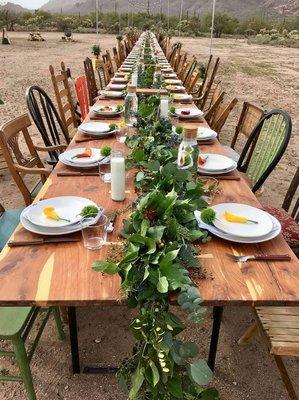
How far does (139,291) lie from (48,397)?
3.35 feet

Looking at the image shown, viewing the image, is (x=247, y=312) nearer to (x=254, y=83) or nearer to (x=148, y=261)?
(x=148, y=261)

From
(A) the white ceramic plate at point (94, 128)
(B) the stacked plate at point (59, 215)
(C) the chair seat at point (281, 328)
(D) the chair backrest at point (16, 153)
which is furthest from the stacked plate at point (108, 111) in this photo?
(C) the chair seat at point (281, 328)

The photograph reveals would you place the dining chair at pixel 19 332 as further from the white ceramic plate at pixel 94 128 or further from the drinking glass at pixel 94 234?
the white ceramic plate at pixel 94 128

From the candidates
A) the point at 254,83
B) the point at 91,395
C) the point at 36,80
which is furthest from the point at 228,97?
the point at 91,395

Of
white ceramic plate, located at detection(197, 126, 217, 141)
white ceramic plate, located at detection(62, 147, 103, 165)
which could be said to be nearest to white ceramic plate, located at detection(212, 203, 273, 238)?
white ceramic plate, located at detection(62, 147, 103, 165)

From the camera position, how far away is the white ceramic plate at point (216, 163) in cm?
183

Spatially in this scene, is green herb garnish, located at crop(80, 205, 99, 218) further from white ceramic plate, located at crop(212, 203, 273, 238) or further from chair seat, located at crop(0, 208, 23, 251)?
chair seat, located at crop(0, 208, 23, 251)

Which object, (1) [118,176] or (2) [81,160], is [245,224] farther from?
(2) [81,160]

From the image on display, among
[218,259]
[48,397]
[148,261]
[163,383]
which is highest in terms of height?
[148,261]

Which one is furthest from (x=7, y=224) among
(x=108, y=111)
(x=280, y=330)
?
(x=280, y=330)

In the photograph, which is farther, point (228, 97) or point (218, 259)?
point (228, 97)

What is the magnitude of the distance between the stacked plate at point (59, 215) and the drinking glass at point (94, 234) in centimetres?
2

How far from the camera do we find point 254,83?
9.25 meters

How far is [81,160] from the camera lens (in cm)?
188
